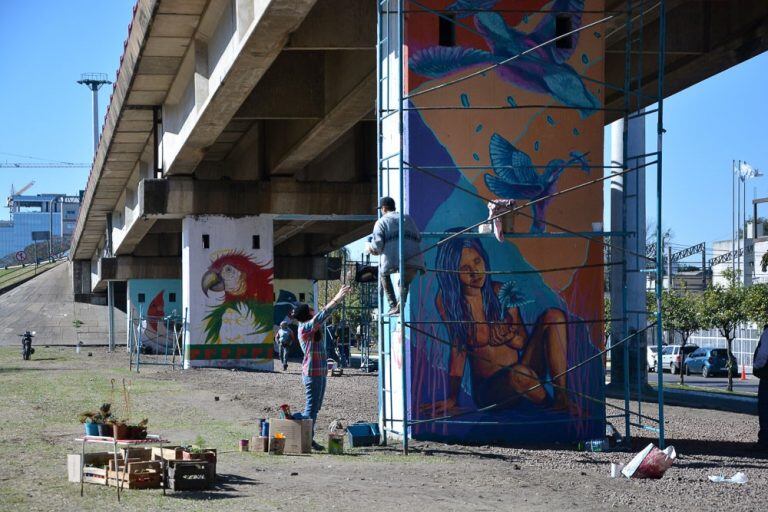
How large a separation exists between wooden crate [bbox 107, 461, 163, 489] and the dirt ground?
0.16 m

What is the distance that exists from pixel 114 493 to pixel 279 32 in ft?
29.2

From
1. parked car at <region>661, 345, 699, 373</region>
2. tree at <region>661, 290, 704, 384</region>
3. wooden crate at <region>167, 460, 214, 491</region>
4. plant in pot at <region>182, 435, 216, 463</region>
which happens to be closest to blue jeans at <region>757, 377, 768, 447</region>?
plant in pot at <region>182, 435, 216, 463</region>

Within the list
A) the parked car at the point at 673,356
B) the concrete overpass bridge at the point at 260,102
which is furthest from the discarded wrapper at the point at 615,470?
the parked car at the point at 673,356

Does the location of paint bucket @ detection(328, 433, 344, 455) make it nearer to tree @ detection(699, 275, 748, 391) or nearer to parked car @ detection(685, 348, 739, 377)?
tree @ detection(699, 275, 748, 391)

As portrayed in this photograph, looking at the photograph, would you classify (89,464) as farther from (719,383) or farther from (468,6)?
(719,383)

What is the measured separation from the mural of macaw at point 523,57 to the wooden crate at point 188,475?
6125 millimetres

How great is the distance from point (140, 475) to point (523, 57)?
24.0 ft

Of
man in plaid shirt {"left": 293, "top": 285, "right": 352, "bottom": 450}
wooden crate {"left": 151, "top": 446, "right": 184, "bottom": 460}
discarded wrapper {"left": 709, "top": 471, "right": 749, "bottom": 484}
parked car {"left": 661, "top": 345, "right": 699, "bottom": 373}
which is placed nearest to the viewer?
wooden crate {"left": 151, "top": 446, "right": 184, "bottom": 460}

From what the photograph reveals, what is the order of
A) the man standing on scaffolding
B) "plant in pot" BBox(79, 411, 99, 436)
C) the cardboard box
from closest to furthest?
"plant in pot" BBox(79, 411, 99, 436) < the cardboard box < the man standing on scaffolding

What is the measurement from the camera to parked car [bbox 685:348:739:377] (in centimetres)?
5234

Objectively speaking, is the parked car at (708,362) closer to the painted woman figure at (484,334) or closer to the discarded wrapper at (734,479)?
the painted woman figure at (484,334)

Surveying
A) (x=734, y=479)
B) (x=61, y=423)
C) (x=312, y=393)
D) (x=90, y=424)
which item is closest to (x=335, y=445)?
(x=312, y=393)

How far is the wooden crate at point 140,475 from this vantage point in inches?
425

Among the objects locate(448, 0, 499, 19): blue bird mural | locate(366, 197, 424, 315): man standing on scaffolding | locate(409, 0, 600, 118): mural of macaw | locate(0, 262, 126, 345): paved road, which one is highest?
locate(448, 0, 499, 19): blue bird mural
